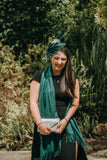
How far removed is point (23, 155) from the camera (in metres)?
3.68

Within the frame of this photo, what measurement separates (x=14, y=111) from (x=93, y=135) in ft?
5.25

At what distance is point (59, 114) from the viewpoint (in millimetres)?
2199

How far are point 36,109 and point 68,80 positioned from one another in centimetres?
42

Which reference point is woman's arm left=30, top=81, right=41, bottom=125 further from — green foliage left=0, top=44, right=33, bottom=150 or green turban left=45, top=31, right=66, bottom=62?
green foliage left=0, top=44, right=33, bottom=150

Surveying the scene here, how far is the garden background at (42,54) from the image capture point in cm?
430

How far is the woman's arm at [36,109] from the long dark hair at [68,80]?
0.26m

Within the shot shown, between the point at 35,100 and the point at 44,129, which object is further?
the point at 35,100

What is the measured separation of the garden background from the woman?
76.6 inches

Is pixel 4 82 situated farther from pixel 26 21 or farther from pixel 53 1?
pixel 53 1

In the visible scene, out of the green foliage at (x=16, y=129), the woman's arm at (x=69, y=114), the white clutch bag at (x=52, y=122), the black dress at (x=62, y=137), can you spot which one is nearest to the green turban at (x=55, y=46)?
the black dress at (x=62, y=137)

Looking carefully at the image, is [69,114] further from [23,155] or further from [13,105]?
[13,105]

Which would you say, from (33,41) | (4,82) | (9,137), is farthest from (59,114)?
(33,41)

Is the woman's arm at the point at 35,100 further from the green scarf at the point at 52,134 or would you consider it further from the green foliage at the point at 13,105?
the green foliage at the point at 13,105

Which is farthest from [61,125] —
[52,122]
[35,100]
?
[35,100]
